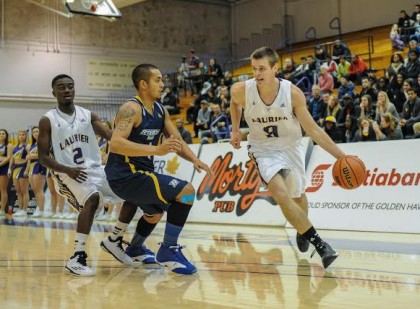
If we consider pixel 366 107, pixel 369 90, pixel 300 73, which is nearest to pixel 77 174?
pixel 366 107

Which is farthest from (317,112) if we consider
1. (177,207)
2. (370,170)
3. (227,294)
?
(227,294)

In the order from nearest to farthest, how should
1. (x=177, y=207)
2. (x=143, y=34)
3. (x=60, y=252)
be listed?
(x=177, y=207)
(x=60, y=252)
(x=143, y=34)

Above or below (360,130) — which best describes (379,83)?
above

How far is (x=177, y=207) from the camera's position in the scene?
572 centimetres

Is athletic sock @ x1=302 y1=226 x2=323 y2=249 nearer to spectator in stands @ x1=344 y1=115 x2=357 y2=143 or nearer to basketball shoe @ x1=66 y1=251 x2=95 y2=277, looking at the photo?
basketball shoe @ x1=66 y1=251 x2=95 y2=277

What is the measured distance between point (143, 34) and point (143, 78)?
21877 millimetres

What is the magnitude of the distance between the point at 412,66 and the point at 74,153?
988cm

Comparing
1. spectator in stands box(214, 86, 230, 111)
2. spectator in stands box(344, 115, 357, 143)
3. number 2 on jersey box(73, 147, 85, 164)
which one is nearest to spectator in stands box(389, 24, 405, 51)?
spectator in stands box(214, 86, 230, 111)

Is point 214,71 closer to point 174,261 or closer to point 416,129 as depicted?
point 416,129

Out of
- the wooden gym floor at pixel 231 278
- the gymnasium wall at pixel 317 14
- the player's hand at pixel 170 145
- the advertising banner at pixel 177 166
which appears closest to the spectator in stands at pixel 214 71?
the gymnasium wall at pixel 317 14

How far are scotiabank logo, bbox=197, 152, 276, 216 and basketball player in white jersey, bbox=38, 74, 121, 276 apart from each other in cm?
512

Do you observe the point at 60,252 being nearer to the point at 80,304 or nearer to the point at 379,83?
the point at 80,304

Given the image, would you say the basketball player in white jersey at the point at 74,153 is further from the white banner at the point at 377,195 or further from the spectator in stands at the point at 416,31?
the spectator in stands at the point at 416,31

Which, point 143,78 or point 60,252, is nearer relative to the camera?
point 143,78
